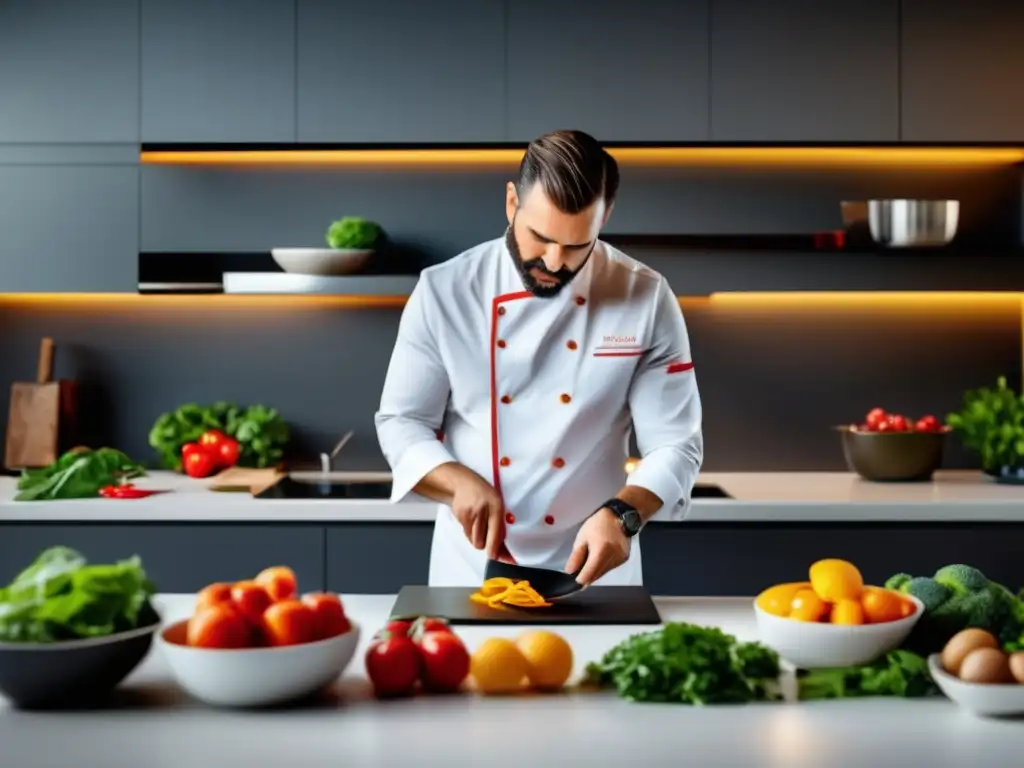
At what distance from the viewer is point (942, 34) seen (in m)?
3.43

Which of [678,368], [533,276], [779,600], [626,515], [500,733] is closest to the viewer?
[500,733]

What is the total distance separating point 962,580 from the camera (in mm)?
1596

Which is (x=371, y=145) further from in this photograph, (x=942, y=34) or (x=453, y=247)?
(x=942, y=34)

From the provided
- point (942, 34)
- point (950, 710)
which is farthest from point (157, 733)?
point (942, 34)

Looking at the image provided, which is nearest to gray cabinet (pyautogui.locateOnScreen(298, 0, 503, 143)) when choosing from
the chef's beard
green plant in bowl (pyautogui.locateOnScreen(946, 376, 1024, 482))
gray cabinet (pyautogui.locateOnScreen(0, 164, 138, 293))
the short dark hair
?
gray cabinet (pyautogui.locateOnScreen(0, 164, 138, 293))

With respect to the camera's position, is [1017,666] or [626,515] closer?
[1017,666]

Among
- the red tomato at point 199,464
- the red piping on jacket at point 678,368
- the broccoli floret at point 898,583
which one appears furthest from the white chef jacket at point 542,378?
the red tomato at point 199,464

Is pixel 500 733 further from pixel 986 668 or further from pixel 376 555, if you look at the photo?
pixel 376 555

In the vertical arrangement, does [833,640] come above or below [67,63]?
below

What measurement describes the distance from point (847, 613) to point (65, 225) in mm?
2729

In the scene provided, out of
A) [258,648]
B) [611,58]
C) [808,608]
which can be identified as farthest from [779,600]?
[611,58]

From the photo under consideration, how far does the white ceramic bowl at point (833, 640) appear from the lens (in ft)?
4.88

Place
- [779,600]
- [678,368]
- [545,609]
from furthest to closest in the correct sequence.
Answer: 1. [678,368]
2. [545,609]
3. [779,600]

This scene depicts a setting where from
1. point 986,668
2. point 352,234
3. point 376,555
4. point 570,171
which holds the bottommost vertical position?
point 376,555
